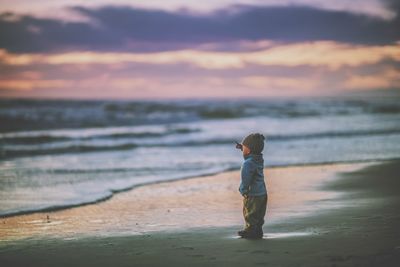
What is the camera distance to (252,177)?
6980mm

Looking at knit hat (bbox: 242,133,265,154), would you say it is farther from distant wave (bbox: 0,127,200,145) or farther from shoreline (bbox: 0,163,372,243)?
distant wave (bbox: 0,127,200,145)

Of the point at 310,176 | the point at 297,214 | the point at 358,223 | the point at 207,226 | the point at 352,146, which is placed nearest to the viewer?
the point at 358,223

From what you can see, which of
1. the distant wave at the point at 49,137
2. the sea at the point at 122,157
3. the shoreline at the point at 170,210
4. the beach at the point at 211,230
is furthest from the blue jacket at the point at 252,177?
the distant wave at the point at 49,137

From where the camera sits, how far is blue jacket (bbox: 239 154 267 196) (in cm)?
693

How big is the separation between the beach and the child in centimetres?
30

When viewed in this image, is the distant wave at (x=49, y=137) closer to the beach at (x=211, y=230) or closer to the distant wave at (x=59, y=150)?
the distant wave at (x=59, y=150)

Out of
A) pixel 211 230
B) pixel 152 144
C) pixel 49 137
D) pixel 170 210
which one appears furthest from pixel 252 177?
pixel 49 137

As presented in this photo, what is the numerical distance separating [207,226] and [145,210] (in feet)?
6.35

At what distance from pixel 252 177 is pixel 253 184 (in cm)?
9

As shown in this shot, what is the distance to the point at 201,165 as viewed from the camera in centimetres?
1738

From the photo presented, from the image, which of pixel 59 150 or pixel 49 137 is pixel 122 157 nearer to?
pixel 59 150

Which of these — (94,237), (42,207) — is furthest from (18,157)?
(94,237)

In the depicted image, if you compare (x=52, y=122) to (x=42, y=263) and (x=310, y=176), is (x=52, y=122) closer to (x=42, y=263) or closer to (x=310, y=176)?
(x=310, y=176)

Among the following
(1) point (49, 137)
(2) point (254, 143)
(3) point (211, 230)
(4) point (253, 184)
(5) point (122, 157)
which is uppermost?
(1) point (49, 137)
